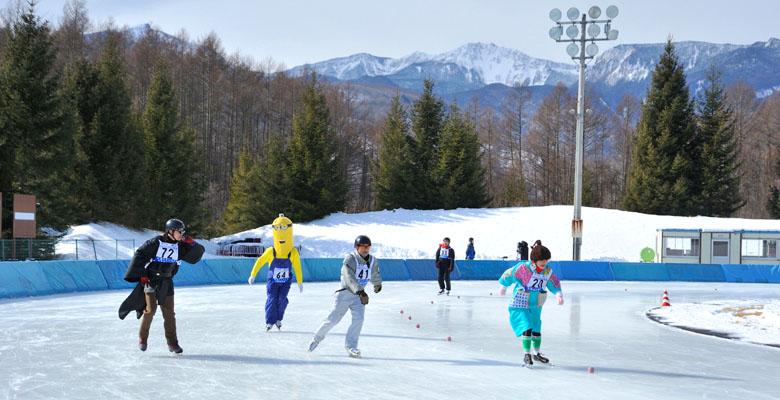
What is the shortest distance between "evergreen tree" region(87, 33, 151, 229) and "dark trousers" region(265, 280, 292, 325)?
32444 mm

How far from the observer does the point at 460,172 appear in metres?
60.1

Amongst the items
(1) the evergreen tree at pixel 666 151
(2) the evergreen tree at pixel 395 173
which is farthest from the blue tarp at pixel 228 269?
(1) the evergreen tree at pixel 666 151

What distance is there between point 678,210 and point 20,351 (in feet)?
180

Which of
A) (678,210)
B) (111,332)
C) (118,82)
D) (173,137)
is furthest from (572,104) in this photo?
(111,332)

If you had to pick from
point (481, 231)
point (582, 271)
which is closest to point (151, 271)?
point (582, 271)

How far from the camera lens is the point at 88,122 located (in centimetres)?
4262

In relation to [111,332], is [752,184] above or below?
above

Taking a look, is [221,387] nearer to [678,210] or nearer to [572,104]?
[678,210]

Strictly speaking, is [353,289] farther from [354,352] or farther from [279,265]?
[279,265]

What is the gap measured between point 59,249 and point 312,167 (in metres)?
28.4

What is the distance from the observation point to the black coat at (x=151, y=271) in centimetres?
922

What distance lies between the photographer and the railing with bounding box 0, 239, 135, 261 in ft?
84.8

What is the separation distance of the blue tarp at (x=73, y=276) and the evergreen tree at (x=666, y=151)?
46.8 metres

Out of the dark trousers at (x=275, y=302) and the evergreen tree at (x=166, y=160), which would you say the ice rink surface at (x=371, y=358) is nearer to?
the dark trousers at (x=275, y=302)
